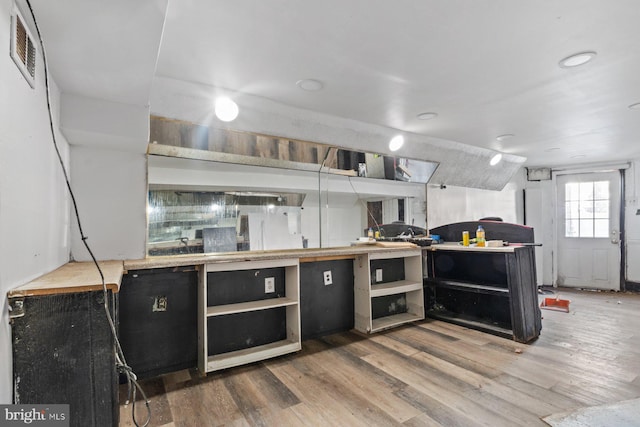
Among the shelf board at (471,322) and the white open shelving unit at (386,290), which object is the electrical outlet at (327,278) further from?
the shelf board at (471,322)

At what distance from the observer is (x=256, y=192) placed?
9.71 feet

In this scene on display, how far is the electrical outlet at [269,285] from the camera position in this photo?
289cm

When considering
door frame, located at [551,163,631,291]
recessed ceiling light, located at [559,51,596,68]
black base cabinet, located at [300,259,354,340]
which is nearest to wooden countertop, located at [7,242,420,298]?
black base cabinet, located at [300,259,354,340]

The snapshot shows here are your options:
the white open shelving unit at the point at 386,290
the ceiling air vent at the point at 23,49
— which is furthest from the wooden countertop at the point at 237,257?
the ceiling air vent at the point at 23,49

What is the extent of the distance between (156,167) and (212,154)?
1.49 feet

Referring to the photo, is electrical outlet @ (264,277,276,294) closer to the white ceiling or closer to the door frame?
the white ceiling

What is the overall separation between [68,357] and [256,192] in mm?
1972

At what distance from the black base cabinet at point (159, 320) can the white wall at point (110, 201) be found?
247 mm

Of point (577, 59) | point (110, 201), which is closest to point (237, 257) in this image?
point (110, 201)

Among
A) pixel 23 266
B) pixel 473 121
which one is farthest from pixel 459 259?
pixel 23 266

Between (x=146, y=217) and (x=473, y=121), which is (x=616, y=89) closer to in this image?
(x=473, y=121)

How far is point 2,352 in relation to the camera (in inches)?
39.3

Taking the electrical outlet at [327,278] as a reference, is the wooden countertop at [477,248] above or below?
above

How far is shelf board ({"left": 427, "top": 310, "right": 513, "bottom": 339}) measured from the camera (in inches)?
124
